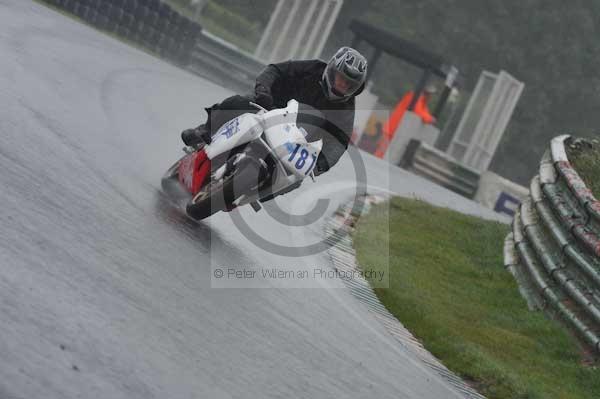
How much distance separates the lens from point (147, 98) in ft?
54.0

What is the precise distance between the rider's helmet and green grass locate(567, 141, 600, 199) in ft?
21.4

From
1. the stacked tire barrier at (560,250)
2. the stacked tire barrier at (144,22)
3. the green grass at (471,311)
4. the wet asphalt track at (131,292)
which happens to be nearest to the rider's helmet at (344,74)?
the wet asphalt track at (131,292)

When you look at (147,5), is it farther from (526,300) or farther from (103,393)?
(103,393)

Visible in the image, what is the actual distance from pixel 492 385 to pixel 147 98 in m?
8.96

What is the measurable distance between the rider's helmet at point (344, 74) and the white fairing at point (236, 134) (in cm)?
74

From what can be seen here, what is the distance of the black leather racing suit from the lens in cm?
1023

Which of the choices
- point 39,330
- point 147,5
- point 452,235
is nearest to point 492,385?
point 39,330

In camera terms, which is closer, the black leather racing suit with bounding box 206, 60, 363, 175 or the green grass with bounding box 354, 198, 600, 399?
the green grass with bounding box 354, 198, 600, 399

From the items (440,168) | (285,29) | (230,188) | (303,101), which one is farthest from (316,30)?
(230,188)

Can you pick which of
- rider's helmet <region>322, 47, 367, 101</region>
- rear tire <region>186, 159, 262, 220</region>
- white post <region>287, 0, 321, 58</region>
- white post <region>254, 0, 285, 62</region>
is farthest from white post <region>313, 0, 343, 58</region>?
rear tire <region>186, 159, 262, 220</region>

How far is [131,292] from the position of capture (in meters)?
6.41

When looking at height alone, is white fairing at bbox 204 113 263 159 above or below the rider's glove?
below

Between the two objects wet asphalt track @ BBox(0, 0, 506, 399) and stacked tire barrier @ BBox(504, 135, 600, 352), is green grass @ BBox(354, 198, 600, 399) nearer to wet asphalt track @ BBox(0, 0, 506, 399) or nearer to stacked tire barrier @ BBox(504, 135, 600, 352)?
stacked tire barrier @ BBox(504, 135, 600, 352)

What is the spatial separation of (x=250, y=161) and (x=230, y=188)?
0.91 ft
